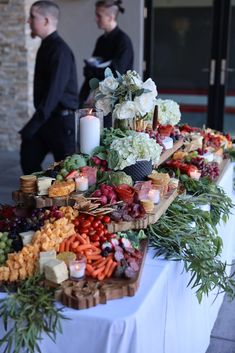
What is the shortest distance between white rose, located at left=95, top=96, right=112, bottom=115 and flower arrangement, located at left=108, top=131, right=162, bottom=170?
23 cm

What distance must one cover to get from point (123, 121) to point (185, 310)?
0.95 metres

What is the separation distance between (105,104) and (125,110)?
0.15 metres

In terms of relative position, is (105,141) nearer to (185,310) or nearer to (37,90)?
(185,310)

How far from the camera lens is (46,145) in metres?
4.14

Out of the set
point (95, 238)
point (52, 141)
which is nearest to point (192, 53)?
point (52, 141)

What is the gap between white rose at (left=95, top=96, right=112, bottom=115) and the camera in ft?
8.09

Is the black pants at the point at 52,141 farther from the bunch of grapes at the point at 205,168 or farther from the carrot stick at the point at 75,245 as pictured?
the carrot stick at the point at 75,245

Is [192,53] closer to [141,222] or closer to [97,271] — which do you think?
[141,222]

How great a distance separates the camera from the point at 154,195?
218 cm

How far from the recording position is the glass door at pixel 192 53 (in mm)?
6980

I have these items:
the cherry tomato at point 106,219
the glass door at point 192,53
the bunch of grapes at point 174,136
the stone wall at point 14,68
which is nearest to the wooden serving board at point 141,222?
the cherry tomato at point 106,219

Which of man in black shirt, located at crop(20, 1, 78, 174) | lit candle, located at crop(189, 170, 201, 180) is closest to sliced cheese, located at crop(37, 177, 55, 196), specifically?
lit candle, located at crop(189, 170, 201, 180)

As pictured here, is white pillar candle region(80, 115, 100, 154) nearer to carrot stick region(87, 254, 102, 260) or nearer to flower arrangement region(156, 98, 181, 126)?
carrot stick region(87, 254, 102, 260)

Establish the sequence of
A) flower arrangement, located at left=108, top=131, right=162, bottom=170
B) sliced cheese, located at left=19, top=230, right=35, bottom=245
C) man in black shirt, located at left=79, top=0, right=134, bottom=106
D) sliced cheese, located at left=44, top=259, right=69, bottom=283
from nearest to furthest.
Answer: sliced cheese, located at left=44, top=259, right=69, bottom=283 → sliced cheese, located at left=19, top=230, right=35, bottom=245 → flower arrangement, located at left=108, top=131, right=162, bottom=170 → man in black shirt, located at left=79, top=0, right=134, bottom=106
